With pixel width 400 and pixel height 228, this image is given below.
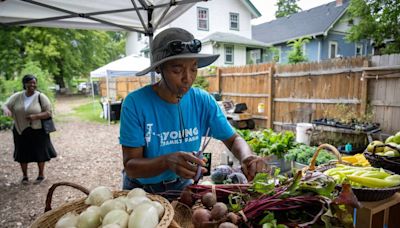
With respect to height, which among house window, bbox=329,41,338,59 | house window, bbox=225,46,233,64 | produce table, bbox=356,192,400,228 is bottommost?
produce table, bbox=356,192,400,228

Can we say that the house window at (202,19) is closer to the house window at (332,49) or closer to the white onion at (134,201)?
the house window at (332,49)

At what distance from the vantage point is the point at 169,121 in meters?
→ 1.81

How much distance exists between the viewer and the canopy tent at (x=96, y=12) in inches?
139

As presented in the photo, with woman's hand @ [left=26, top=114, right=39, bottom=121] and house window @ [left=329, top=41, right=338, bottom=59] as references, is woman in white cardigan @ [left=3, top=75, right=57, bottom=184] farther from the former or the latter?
house window @ [left=329, top=41, right=338, bottom=59]

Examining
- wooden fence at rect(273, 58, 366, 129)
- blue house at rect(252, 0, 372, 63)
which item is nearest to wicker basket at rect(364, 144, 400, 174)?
wooden fence at rect(273, 58, 366, 129)

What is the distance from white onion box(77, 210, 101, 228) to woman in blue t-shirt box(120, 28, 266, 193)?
0.43 m

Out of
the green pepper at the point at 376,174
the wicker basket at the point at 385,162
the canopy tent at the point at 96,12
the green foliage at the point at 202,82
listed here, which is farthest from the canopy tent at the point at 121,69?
the green pepper at the point at 376,174

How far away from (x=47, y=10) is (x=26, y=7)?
0.87ft

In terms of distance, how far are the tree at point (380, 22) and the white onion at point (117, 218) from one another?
14.3 metres

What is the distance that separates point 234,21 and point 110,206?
→ 21537 mm

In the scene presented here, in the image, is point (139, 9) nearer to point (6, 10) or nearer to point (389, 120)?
point (6, 10)

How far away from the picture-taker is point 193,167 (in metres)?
1.32

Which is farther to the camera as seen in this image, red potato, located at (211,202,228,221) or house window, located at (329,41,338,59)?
house window, located at (329,41,338,59)

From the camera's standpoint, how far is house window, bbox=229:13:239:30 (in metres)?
20.8
